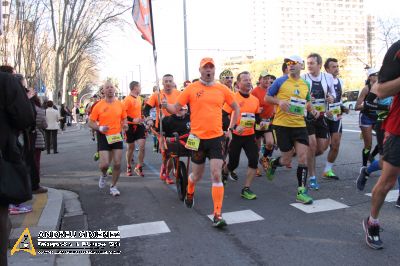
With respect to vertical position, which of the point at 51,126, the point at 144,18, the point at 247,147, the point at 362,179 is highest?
the point at 144,18

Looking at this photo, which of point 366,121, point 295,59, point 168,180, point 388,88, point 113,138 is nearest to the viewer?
point 388,88

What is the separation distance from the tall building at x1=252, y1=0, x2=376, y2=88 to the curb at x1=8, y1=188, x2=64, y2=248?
305ft

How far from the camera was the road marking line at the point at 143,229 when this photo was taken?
4988 millimetres

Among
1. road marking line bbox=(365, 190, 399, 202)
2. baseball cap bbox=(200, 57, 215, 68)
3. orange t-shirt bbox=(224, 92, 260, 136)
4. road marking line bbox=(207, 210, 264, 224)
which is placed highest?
baseball cap bbox=(200, 57, 215, 68)

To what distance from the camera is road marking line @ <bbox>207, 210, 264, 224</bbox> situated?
529cm

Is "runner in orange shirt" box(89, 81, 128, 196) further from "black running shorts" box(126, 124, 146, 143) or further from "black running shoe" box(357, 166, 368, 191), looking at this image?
"black running shoe" box(357, 166, 368, 191)

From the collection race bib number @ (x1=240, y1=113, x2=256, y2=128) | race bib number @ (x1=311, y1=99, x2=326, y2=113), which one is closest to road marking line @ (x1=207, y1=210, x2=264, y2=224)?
race bib number @ (x1=240, y1=113, x2=256, y2=128)

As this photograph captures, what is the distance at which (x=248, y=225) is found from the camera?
16.7ft

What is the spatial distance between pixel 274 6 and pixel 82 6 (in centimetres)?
7892

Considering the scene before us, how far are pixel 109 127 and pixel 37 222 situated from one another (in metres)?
2.07

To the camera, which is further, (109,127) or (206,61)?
(109,127)

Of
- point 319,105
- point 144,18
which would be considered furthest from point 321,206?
point 144,18

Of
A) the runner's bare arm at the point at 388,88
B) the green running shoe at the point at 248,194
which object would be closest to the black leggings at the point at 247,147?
the green running shoe at the point at 248,194

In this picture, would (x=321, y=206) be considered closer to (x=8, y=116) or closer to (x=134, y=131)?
(x=8, y=116)
